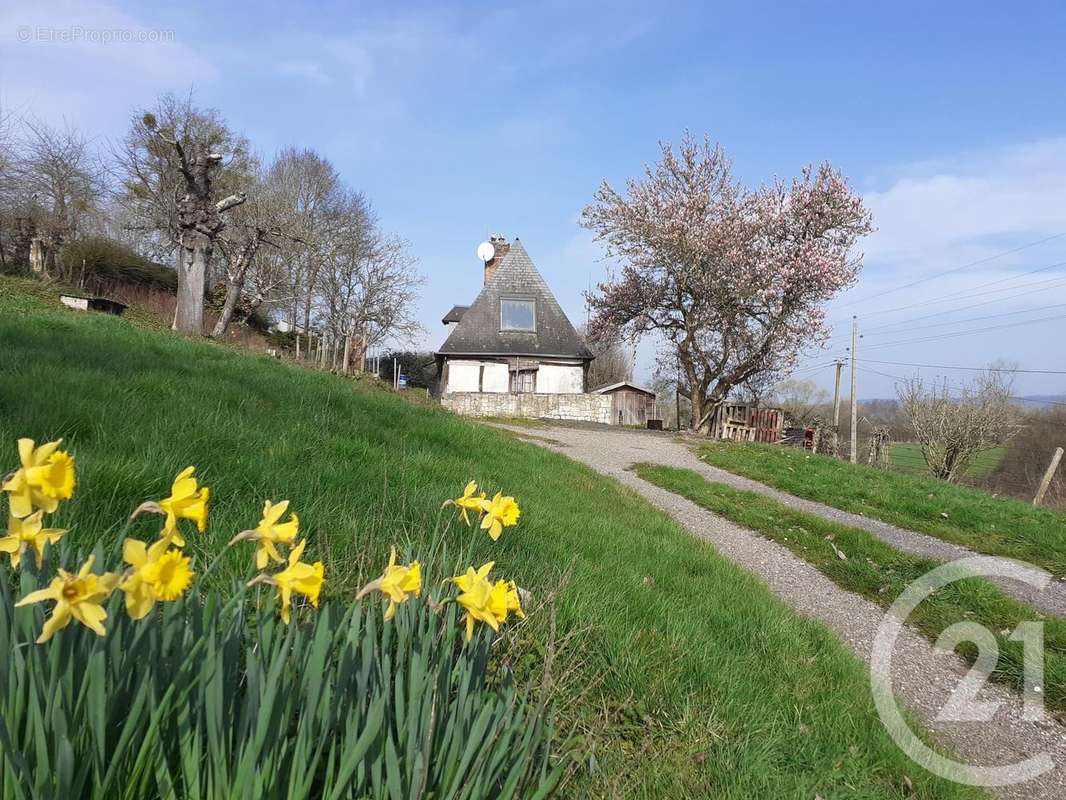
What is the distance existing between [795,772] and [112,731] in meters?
2.25

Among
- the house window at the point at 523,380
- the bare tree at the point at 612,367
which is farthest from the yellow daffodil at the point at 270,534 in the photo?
the bare tree at the point at 612,367

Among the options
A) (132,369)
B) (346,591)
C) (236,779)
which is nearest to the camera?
(236,779)

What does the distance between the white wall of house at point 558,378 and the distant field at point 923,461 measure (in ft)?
47.2

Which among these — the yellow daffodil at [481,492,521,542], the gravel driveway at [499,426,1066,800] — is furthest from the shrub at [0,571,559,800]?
the gravel driveway at [499,426,1066,800]

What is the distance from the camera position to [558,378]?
28.7 meters

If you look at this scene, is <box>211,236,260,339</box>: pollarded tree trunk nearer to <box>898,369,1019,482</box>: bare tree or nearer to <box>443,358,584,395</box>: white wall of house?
<box>443,358,584,395</box>: white wall of house

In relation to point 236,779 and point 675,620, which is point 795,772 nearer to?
point 675,620

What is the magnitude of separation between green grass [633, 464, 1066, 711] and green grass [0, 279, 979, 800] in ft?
4.39

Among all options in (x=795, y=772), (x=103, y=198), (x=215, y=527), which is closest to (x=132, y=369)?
(x=215, y=527)

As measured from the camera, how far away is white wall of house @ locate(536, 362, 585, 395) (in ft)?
93.8

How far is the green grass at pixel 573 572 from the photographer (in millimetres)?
2148

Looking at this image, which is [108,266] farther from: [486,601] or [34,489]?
[486,601]

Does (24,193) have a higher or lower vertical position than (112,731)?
higher

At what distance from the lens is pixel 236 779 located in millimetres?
944
